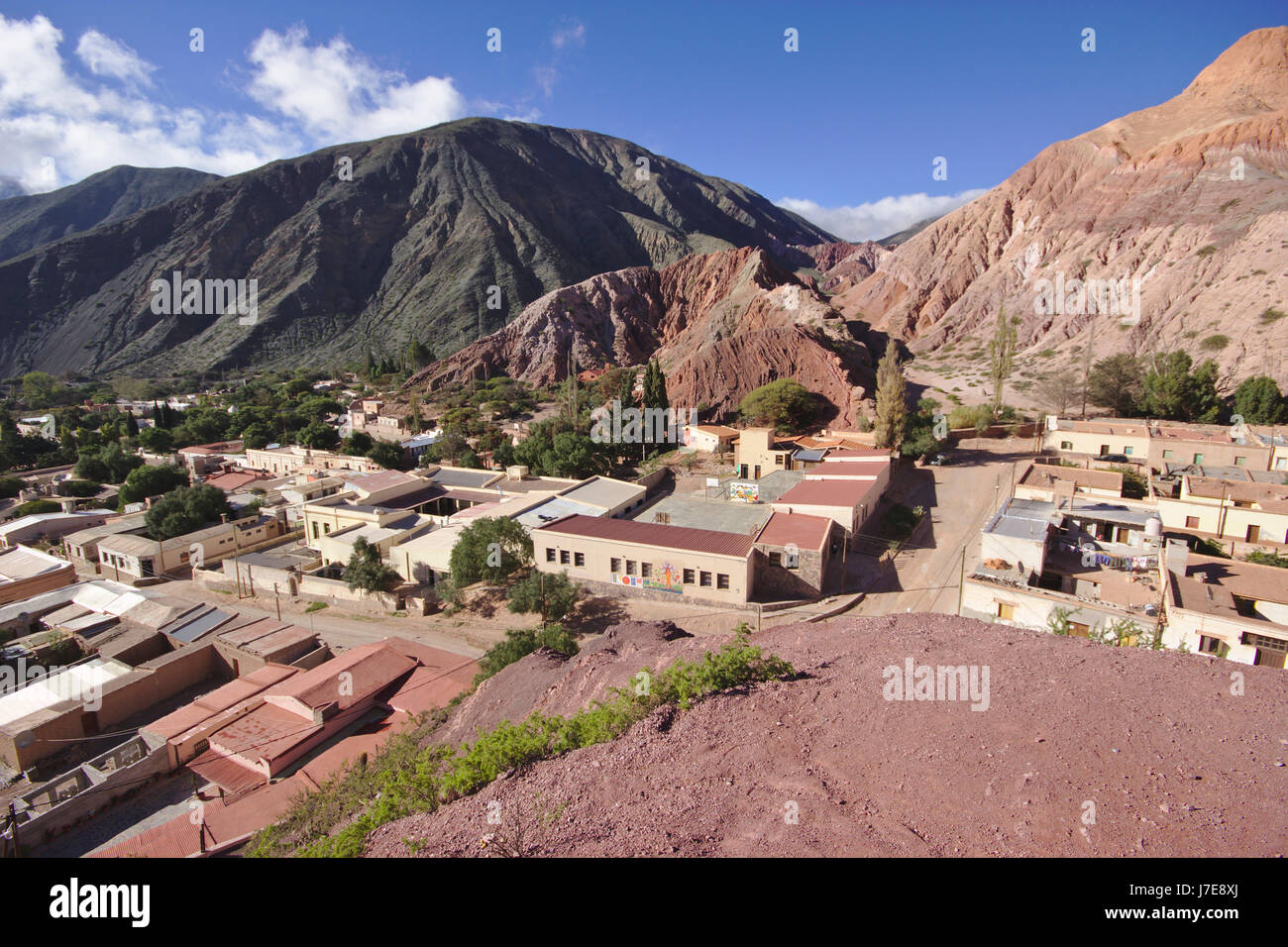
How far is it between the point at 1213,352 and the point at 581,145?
171325mm

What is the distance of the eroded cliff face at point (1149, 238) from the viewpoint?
164ft

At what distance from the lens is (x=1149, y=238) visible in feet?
197

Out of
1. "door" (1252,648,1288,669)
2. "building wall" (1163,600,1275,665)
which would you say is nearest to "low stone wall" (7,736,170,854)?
"building wall" (1163,600,1275,665)

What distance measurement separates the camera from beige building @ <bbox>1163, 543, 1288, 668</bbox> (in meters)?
13.1

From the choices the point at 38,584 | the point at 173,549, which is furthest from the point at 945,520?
the point at 38,584

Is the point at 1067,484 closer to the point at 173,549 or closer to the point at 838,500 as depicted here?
the point at 838,500

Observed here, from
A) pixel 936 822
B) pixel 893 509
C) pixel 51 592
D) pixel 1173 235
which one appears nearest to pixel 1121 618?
pixel 936 822

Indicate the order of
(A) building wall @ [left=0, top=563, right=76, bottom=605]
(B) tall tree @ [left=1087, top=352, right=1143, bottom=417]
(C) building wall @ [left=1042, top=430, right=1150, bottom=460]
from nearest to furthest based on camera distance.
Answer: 1. (A) building wall @ [left=0, top=563, right=76, bottom=605]
2. (C) building wall @ [left=1042, top=430, right=1150, bottom=460]
3. (B) tall tree @ [left=1087, top=352, right=1143, bottom=417]

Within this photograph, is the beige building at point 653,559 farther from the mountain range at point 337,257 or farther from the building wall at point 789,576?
the mountain range at point 337,257

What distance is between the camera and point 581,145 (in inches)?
7121

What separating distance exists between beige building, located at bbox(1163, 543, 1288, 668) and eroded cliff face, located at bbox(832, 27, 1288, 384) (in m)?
38.8

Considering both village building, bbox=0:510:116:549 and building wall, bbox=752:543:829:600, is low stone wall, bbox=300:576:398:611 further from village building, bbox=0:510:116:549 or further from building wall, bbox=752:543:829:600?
village building, bbox=0:510:116:549

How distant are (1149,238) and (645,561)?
67.3 metres
